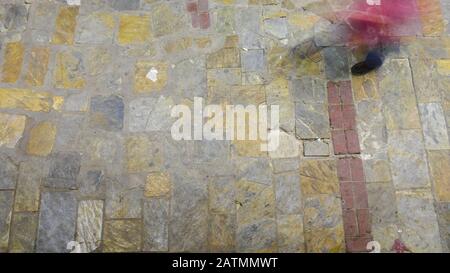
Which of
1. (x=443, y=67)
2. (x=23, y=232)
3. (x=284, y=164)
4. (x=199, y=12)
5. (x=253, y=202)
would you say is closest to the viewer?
(x=23, y=232)

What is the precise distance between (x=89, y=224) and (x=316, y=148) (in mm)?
1908

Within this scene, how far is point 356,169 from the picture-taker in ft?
11.9

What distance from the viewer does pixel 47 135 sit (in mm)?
3701

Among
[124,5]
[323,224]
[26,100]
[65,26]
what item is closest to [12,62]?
[26,100]

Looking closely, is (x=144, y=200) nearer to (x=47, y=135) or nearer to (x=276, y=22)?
(x=47, y=135)

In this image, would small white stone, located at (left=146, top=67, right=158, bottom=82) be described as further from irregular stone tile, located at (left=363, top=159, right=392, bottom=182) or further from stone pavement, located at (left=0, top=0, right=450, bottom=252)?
irregular stone tile, located at (left=363, top=159, right=392, bottom=182)

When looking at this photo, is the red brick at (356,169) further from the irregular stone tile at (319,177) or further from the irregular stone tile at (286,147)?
the irregular stone tile at (286,147)

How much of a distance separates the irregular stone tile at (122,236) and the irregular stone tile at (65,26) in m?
1.73

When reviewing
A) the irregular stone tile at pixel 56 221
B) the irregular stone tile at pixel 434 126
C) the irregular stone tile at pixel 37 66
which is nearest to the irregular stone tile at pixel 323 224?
the irregular stone tile at pixel 434 126

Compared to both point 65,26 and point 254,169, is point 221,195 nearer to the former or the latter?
point 254,169

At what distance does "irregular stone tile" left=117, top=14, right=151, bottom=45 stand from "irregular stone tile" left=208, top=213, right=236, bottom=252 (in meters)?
1.76

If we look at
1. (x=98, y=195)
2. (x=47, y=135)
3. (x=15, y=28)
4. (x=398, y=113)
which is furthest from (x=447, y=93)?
(x=15, y=28)

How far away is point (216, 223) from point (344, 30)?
2.13 meters

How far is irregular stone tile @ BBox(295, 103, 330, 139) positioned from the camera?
3.75 meters
